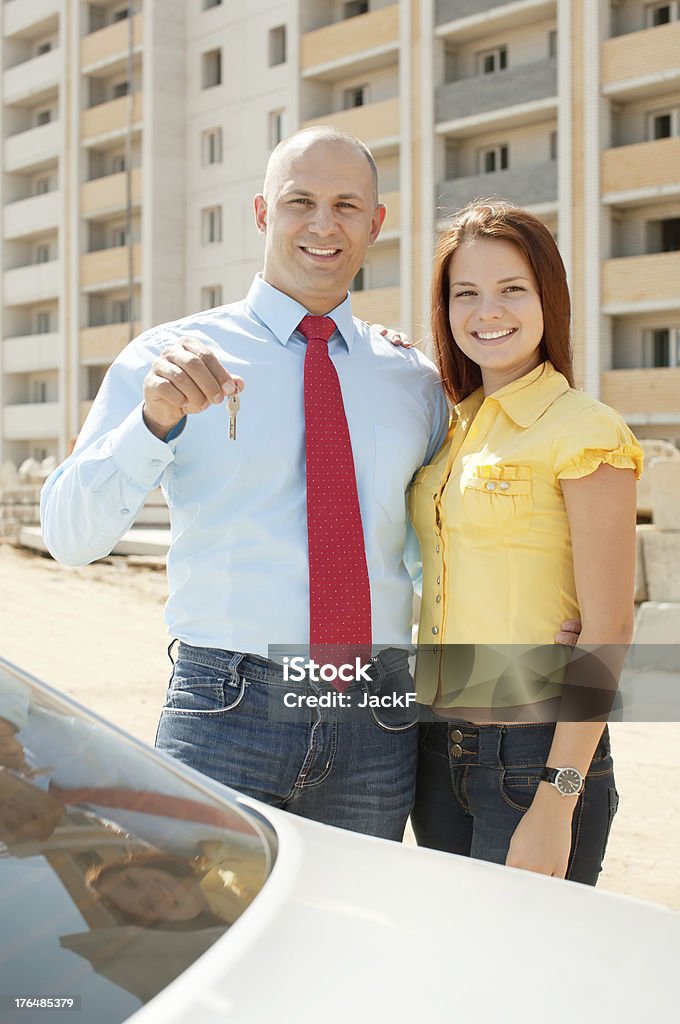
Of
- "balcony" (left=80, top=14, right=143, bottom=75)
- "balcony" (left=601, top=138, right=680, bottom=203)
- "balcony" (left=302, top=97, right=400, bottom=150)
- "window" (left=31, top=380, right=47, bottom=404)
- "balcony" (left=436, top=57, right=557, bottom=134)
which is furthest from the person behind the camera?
"window" (left=31, top=380, right=47, bottom=404)

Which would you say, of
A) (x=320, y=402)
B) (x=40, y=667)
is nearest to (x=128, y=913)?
(x=320, y=402)

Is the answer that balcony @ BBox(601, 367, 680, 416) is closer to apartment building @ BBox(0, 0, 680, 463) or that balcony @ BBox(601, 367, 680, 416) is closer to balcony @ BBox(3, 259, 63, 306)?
apartment building @ BBox(0, 0, 680, 463)

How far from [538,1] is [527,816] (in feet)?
85.5

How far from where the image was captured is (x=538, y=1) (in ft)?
82.4

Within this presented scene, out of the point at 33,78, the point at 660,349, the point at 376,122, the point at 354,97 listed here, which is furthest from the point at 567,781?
the point at 33,78

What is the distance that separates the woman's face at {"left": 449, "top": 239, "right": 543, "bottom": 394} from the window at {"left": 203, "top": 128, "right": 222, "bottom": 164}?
32095mm

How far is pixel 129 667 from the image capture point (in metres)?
10.4

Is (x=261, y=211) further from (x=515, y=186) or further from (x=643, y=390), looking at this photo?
(x=515, y=186)

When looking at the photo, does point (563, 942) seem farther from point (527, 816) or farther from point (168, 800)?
point (527, 816)

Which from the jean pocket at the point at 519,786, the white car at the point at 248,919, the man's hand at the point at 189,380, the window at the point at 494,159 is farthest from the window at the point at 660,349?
the white car at the point at 248,919

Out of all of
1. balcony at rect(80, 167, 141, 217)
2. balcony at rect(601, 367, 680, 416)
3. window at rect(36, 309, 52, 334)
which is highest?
balcony at rect(80, 167, 141, 217)

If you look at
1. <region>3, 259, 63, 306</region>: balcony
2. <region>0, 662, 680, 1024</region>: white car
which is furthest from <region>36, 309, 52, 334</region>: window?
<region>0, 662, 680, 1024</region>: white car

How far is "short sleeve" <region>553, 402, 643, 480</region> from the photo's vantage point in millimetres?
2238

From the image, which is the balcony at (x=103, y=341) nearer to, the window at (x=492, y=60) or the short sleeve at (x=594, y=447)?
the window at (x=492, y=60)
